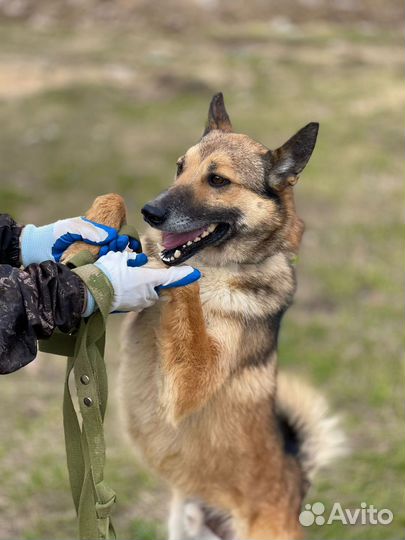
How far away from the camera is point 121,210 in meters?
3.11

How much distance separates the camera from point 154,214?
2.90 meters

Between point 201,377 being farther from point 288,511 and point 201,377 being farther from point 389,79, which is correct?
point 389,79

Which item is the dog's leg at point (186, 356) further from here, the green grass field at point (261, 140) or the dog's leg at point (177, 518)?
the green grass field at point (261, 140)

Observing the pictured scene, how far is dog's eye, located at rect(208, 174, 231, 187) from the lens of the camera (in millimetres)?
3086

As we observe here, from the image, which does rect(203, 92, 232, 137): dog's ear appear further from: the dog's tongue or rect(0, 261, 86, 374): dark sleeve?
rect(0, 261, 86, 374): dark sleeve

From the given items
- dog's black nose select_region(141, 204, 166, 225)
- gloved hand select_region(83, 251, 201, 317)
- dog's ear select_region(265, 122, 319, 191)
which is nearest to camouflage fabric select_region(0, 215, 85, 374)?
gloved hand select_region(83, 251, 201, 317)

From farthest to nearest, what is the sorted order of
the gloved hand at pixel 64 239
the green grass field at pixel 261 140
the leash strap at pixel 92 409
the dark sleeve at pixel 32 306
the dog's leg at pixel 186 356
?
1. the green grass field at pixel 261 140
2. the gloved hand at pixel 64 239
3. the dog's leg at pixel 186 356
4. the leash strap at pixel 92 409
5. the dark sleeve at pixel 32 306

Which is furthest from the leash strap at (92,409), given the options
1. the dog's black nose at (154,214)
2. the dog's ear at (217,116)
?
the dog's ear at (217,116)

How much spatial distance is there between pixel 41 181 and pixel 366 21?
12614mm

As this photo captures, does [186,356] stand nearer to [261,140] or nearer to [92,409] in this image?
[92,409]

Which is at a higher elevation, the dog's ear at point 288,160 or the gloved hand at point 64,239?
the dog's ear at point 288,160

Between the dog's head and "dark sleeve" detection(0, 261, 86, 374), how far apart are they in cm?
54

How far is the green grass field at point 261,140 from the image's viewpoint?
4.66 metres

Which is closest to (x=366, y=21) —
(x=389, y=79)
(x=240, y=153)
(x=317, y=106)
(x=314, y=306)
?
(x=389, y=79)
